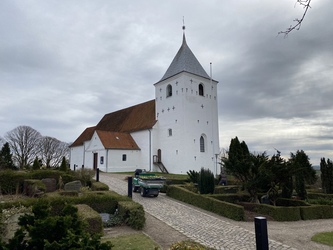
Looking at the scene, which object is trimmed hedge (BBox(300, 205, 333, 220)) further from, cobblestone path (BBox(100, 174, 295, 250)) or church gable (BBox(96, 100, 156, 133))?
church gable (BBox(96, 100, 156, 133))

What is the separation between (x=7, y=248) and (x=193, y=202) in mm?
9710

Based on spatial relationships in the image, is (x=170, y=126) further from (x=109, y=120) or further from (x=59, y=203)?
(x=59, y=203)

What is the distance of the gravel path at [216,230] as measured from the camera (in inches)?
260

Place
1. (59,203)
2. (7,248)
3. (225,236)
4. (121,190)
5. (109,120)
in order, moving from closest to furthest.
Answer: (7,248) < (225,236) < (59,203) < (121,190) < (109,120)

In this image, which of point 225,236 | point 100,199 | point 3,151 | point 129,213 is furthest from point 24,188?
point 3,151

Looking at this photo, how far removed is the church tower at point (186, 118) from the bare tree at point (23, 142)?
78.8 feet

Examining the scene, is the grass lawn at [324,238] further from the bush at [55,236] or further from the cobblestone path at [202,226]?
the bush at [55,236]

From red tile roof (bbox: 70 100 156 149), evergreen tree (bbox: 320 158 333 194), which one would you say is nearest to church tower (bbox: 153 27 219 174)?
red tile roof (bbox: 70 100 156 149)

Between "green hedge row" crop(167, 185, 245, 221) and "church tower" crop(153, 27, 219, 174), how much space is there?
1369 centimetres

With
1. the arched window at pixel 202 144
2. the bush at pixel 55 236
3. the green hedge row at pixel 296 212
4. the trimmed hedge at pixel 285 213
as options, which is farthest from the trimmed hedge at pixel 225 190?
the arched window at pixel 202 144

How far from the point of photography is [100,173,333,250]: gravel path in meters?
6.61

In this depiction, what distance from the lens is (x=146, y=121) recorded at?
31859 mm

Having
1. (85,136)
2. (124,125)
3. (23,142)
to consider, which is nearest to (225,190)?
(124,125)

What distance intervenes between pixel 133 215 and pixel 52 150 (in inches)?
1685
